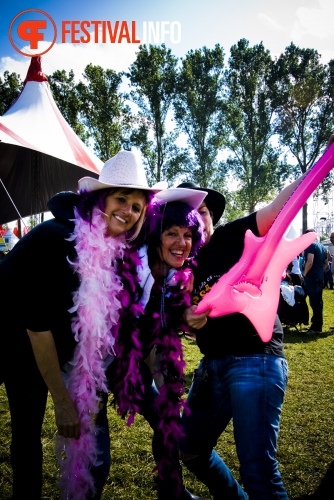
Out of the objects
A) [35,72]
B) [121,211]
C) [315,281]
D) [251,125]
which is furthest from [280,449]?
[251,125]

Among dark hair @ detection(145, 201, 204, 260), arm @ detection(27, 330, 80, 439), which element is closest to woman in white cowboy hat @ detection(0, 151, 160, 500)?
arm @ detection(27, 330, 80, 439)

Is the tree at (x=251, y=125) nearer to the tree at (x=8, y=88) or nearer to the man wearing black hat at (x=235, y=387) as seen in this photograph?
the tree at (x=8, y=88)

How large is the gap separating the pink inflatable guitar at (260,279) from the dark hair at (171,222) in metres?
0.47

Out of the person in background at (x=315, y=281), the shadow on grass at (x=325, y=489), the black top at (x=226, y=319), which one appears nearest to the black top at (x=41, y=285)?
the black top at (x=226, y=319)

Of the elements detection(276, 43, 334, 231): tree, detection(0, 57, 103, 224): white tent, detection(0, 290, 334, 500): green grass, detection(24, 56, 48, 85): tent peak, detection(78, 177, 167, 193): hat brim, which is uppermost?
detection(276, 43, 334, 231): tree

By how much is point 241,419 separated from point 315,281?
4.80 m

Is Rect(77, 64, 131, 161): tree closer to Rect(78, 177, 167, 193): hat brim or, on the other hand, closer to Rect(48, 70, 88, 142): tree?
Rect(48, 70, 88, 142): tree

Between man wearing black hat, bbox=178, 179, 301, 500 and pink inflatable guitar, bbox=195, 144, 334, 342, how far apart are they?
0.21 meters

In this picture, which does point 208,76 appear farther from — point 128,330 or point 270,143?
point 128,330

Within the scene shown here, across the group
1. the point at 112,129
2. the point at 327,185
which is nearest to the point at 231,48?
the point at 112,129

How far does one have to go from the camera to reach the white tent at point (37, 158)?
19.0ft

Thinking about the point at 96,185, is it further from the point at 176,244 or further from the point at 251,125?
the point at 251,125

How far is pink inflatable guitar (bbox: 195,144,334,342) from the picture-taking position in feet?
3.55

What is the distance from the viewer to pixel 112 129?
17453 millimetres
